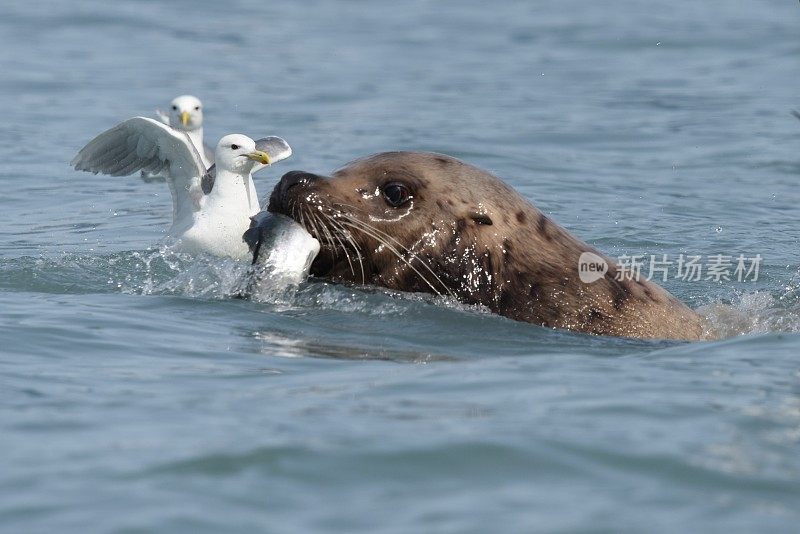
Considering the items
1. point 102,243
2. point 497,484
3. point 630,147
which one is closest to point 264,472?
point 497,484

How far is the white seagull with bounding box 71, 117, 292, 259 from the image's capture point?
934 centimetres

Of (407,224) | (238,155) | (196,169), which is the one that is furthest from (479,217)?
(196,169)

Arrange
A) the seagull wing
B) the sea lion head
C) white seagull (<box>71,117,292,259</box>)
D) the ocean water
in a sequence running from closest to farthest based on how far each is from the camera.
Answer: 1. the ocean water
2. the sea lion head
3. white seagull (<box>71,117,292,259</box>)
4. the seagull wing

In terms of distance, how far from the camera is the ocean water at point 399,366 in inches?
164

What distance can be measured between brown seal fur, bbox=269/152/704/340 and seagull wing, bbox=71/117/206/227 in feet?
11.3

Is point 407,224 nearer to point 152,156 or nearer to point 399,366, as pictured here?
point 399,366

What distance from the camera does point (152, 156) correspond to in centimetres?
1045

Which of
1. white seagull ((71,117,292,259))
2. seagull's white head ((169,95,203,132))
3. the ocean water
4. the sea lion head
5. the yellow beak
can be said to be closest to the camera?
the ocean water

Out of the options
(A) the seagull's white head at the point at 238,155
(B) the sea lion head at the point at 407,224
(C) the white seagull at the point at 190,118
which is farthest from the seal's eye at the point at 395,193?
(C) the white seagull at the point at 190,118

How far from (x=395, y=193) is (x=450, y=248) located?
1.13 feet

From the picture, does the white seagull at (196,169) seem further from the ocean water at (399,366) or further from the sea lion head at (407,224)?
the sea lion head at (407,224)

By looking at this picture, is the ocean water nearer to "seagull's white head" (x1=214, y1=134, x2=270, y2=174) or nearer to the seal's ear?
the seal's ear

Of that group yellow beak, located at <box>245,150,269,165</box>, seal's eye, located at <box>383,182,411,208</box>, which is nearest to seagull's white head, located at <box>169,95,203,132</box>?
yellow beak, located at <box>245,150,269,165</box>

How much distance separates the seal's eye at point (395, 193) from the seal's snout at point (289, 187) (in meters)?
0.32
